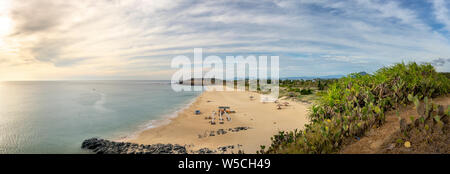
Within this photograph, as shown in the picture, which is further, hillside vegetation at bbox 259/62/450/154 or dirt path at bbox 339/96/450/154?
hillside vegetation at bbox 259/62/450/154

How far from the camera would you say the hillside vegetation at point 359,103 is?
4.88 meters

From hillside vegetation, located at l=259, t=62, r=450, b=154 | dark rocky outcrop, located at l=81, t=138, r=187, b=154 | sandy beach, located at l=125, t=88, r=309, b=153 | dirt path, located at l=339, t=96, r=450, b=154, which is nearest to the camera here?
dirt path, located at l=339, t=96, r=450, b=154

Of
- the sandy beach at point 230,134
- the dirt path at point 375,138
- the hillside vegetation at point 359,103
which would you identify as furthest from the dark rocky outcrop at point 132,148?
the dirt path at point 375,138

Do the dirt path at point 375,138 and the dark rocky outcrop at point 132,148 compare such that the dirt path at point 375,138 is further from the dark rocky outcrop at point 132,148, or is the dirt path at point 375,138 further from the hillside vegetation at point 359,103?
the dark rocky outcrop at point 132,148

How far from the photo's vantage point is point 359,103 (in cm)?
639

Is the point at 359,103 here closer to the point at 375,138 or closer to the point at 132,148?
the point at 375,138

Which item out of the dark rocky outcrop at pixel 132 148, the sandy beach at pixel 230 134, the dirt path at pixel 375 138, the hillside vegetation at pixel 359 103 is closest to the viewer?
the dirt path at pixel 375 138

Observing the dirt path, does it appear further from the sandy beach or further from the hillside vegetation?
the sandy beach

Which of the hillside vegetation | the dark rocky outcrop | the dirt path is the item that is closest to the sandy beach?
the dark rocky outcrop

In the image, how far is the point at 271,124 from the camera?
570 inches

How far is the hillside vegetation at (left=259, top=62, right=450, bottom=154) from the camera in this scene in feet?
16.0

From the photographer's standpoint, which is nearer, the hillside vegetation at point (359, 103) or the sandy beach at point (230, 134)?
the hillside vegetation at point (359, 103)
